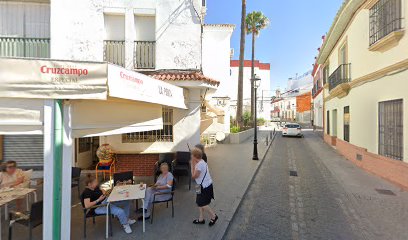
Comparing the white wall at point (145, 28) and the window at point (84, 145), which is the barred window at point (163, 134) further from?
the white wall at point (145, 28)

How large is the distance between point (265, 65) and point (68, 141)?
2081 inches

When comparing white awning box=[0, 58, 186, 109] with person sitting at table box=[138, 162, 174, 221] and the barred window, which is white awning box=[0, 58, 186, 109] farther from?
the barred window

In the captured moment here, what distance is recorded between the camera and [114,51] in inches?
332

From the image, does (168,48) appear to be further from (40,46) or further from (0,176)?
(0,176)

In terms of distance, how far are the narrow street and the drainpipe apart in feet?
10.1

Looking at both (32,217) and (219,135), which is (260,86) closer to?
(219,135)

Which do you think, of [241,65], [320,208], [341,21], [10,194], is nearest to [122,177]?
[10,194]

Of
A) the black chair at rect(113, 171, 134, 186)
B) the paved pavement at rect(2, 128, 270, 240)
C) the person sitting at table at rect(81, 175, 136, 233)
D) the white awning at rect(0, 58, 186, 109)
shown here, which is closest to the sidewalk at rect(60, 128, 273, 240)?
the paved pavement at rect(2, 128, 270, 240)

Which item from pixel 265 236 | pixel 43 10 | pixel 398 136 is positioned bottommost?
pixel 265 236

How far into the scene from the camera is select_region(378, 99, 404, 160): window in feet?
25.1

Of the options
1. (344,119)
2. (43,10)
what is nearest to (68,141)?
(43,10)

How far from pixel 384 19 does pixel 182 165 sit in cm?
903

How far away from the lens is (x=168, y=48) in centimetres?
833

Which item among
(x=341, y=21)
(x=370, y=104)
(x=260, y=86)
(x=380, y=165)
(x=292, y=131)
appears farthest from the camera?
(x=260, y=86)
